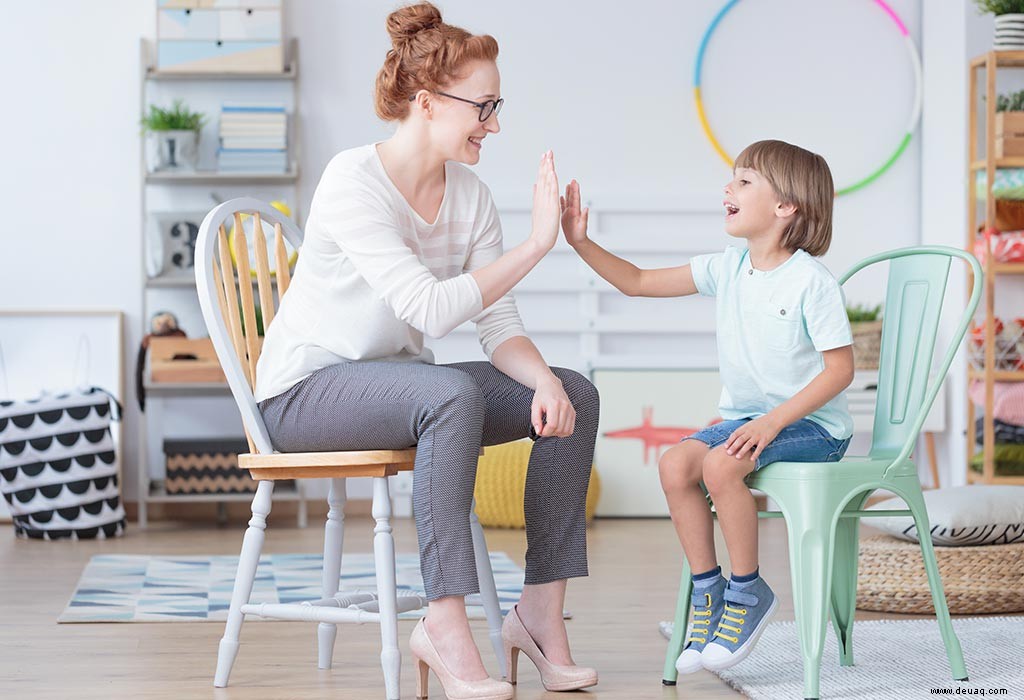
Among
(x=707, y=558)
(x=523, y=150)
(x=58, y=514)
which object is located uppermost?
(x=523, y=150)

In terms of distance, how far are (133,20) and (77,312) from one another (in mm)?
985

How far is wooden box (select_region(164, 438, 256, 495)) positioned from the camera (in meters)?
3.98

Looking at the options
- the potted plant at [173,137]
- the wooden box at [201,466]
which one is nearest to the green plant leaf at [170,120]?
the potted plant at [173,137]

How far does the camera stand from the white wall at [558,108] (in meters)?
4.20

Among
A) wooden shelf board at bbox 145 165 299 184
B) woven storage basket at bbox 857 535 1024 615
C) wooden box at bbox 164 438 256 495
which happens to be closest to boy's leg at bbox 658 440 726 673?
woven storage basket at bbox 857 535 1024 615

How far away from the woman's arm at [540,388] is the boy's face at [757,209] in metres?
0.38

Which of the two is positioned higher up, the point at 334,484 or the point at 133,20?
the point at 133,20

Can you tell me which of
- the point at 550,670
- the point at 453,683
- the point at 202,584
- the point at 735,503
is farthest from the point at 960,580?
the point at 202,584

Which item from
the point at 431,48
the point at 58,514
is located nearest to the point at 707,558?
the point at 431,48

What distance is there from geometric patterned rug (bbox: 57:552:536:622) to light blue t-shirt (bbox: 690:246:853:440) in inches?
33.5

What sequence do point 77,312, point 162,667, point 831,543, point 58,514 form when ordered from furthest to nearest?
point 77,312 → point 58,514 → point 162,667 → point 831,543

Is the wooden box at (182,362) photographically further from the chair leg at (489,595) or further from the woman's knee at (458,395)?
the woman's knee at (458,395)

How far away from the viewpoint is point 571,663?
1.90 meters

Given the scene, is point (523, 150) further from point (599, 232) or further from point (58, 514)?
point (58, 514)
